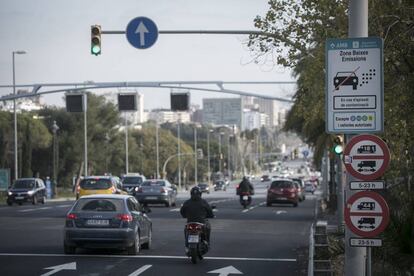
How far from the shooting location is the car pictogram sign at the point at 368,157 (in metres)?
10.2

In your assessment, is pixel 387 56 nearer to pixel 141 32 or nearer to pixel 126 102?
pixel 141 32

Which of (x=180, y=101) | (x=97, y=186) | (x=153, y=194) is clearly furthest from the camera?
(x=153, y=194)

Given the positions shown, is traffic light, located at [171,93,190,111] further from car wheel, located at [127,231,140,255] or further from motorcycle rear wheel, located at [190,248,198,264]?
motorcycle rear wheel, located at [190,248,198,264]

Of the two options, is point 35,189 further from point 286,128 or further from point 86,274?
point 86,274

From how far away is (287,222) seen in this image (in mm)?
34188

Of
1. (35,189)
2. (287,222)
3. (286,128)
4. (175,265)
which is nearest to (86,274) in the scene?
(175,265)

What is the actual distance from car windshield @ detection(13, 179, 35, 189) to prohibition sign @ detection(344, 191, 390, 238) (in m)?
44.2

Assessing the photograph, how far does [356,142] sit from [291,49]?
9.96 meters

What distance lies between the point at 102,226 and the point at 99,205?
2.08 feet

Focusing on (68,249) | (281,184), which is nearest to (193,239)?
(68,249)

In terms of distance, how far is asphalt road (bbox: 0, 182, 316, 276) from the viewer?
17109mm

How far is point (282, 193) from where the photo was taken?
5041 centimetres

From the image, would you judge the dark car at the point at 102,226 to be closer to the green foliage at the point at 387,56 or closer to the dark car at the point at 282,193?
the green foliage at the point at 387,56

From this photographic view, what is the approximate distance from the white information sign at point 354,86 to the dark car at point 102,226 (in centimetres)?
994
